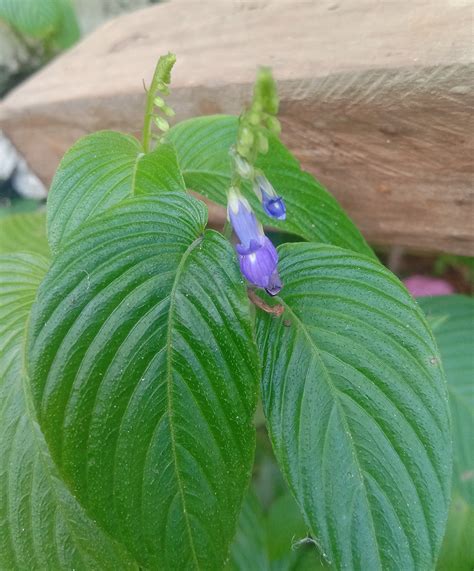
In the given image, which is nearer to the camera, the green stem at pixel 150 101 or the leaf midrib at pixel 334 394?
the leaf midrib at pixel 334 394

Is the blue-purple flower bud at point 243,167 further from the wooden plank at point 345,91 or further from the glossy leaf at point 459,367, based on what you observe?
the glossy leaf at point 459,367

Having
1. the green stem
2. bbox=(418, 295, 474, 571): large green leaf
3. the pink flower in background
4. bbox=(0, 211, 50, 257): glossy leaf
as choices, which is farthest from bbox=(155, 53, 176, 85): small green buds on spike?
the pink flower in background

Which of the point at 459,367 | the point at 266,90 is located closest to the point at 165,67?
Answer: the point at 266,90

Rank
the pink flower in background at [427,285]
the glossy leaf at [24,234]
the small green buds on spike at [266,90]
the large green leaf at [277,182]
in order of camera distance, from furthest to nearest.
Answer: the pink flower in background at [427,285], the glossy leaf at [24,234], the large green leaf at [277,182], the small green buds on spike at [266,90]

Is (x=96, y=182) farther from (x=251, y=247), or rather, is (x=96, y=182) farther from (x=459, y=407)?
(x=459, y=407)

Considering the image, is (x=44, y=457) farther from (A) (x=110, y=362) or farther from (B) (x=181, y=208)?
(B) (x=181, y=208)

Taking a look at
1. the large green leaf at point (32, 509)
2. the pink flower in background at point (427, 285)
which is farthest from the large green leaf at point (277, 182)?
the pink flower in background at point (427, 285)

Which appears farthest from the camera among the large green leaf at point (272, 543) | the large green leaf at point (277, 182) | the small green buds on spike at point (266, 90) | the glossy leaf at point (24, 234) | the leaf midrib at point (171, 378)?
the glossy leaf at point (24, 234)
